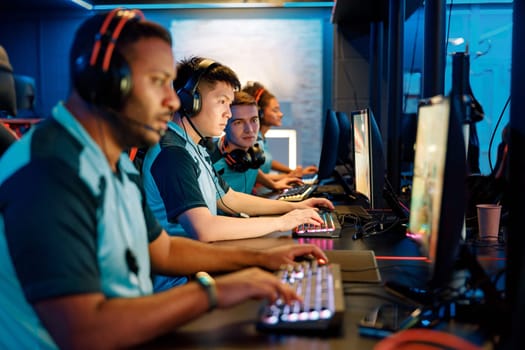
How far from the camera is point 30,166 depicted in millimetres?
842

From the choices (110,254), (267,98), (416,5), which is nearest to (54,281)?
(110,254)

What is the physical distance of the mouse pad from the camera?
48.3 inches

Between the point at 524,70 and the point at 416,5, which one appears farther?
the point at 416,5

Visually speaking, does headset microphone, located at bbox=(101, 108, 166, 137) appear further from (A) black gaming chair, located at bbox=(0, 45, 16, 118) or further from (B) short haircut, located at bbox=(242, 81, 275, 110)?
(B) short haircut, located at bbox=(242, 81, 275, 110)

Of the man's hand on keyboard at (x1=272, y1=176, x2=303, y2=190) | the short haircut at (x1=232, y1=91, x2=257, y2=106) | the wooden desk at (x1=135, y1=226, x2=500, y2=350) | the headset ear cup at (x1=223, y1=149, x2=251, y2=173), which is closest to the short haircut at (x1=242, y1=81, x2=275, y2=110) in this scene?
the man's hand on keyboard at (x1=272, y1=176, x2=303, y2=190)

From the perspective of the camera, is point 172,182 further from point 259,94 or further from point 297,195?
point 259,94

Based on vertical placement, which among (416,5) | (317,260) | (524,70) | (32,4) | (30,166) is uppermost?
(32,4)

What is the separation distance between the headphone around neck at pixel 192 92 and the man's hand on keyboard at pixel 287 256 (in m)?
0.77

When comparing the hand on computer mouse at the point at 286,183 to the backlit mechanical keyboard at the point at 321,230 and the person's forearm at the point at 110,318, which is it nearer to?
the backlit mechanical keyboard at the point at 321,230

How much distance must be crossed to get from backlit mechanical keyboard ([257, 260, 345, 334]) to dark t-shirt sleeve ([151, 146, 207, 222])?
0.62 metres

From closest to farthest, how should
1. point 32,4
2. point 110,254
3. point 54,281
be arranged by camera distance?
point 54,281
point 110,254
point 32,4

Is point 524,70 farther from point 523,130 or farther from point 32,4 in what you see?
point 32,4

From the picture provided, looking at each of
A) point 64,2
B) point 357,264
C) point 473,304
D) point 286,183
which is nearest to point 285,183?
point 286,183

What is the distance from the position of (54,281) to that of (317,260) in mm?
664
